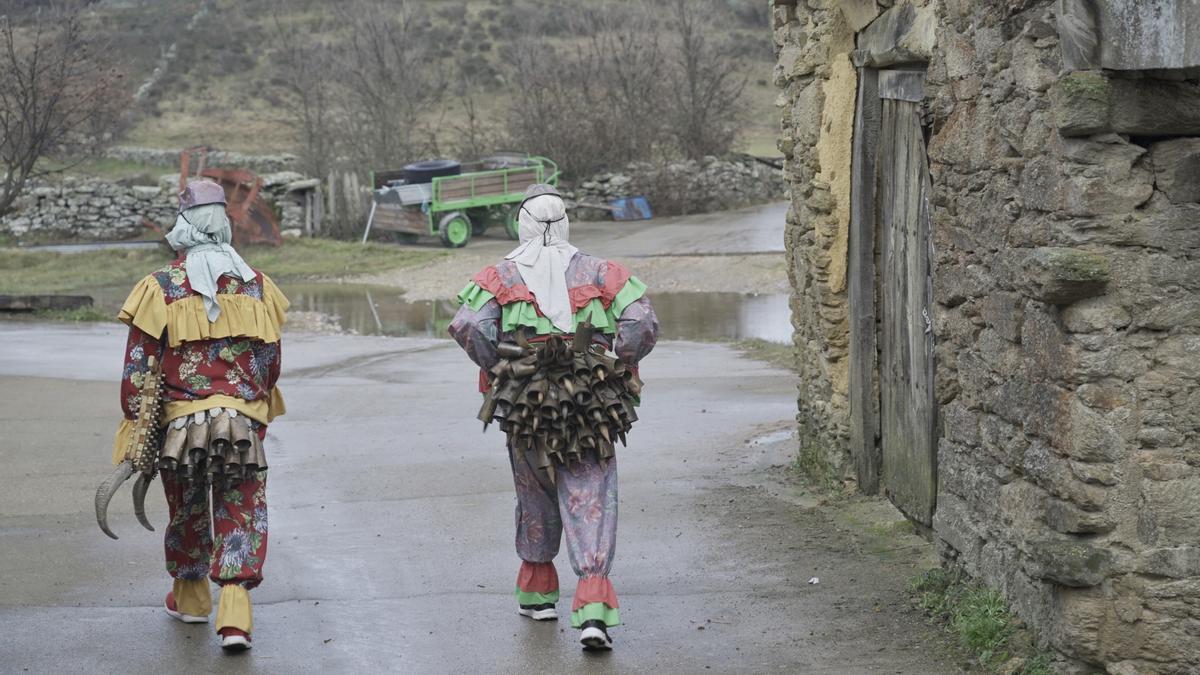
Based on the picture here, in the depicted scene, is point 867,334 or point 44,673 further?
point 867,334

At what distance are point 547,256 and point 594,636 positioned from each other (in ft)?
4.73

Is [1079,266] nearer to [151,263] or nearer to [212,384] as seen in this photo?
[212,384]

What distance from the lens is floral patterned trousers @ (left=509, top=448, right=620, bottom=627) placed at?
564 cm

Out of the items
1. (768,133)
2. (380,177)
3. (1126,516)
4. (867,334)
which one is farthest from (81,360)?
(768,133)

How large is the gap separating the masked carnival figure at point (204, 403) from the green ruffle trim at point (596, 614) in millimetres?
1251

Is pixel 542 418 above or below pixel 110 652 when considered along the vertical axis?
above

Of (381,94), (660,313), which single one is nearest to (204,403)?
(660,313)

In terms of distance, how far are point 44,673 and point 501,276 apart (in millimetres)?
2200

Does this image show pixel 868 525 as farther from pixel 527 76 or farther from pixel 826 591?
pixel 527 76

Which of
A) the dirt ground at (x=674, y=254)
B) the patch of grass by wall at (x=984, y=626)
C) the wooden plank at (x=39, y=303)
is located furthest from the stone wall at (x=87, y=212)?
the patch of grass by wall at (x=984, y=626)

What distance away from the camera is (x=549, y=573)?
6066 millimetres

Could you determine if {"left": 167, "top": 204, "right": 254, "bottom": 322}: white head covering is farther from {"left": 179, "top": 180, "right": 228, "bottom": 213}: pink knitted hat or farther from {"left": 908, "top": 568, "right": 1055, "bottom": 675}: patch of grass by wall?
{"left": 908, "top": 568, "right": 1055, "bottom": 675}: patch of grass by wall

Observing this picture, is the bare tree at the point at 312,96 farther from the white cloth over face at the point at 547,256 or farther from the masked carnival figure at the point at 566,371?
the masked carnival figure at the point at 566,371

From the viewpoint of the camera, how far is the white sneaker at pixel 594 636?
→ 5.56m
